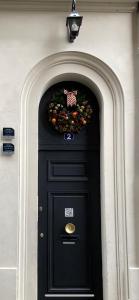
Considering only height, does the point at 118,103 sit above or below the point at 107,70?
below

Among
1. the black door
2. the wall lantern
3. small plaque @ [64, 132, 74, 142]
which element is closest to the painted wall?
the wall lantern

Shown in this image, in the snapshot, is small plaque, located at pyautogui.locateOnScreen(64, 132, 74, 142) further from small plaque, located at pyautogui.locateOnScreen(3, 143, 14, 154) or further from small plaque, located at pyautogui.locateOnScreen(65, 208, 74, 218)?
small plaque, located at pyautogui.locateOnScreen(65, 208, 74, 218)

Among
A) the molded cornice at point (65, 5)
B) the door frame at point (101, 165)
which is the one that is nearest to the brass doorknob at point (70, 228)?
the door frame at point (101, 165)

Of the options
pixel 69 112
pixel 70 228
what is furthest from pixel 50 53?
pixel 70 228

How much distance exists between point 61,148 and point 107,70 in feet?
4.30

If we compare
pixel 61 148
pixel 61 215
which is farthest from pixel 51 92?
pixel 61 215

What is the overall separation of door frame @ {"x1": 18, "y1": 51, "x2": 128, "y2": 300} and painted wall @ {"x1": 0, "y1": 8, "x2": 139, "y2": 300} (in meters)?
0.09

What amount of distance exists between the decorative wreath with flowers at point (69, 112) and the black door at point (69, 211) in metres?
0.08

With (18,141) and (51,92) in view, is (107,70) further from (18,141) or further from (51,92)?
(18,141)

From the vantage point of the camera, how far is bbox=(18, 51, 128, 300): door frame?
18.6 feet

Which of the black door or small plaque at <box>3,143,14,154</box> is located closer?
small plaque at <box>3,143,14,154</box>

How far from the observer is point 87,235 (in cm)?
602

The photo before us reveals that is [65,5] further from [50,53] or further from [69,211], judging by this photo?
[69,211]

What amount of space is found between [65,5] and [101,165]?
2336mm
